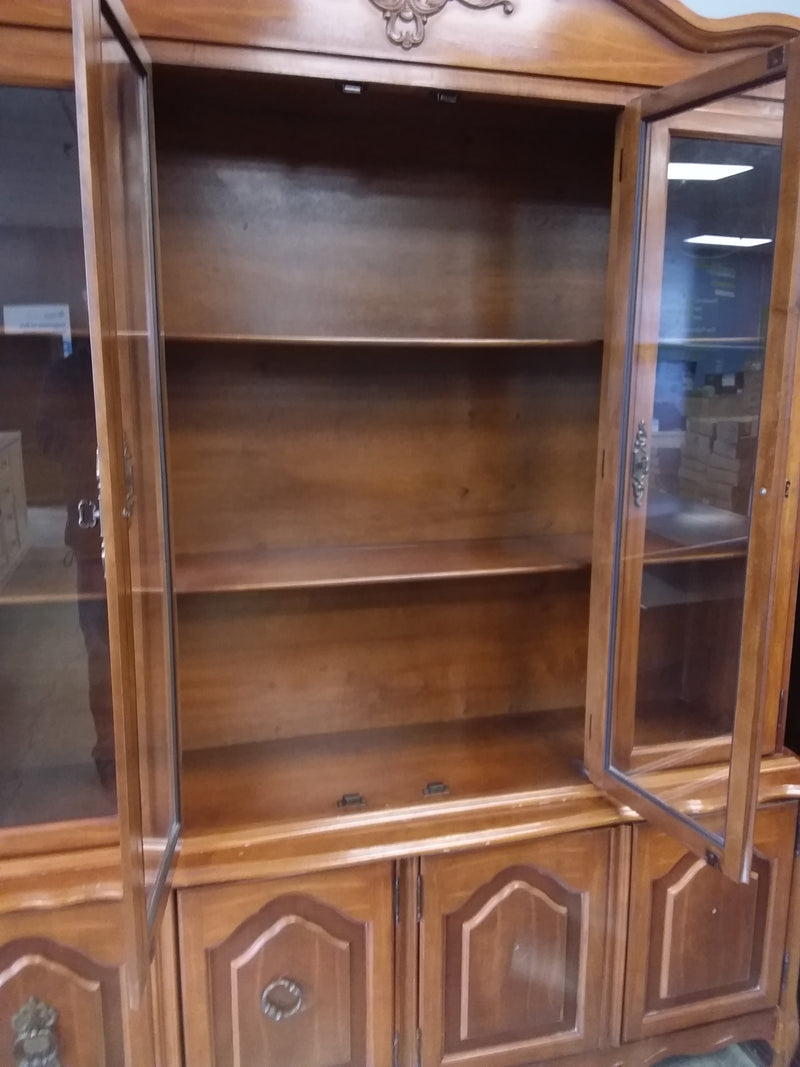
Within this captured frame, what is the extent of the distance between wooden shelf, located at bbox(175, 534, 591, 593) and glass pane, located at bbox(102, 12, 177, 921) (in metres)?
0.15

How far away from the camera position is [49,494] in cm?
137

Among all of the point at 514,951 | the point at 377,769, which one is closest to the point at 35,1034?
the point at 377,769

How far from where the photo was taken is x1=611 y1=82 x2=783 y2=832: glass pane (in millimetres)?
1378

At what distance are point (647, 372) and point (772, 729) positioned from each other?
2.46 ft

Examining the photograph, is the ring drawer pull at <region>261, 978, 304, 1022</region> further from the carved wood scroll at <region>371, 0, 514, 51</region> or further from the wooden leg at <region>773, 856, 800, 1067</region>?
the carved wood scroll at <region>371, 0, 514, 51</region>

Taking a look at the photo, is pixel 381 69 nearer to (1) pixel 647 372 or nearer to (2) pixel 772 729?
(1) pixel 647 372

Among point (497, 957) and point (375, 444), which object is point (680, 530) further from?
point (497, 957)

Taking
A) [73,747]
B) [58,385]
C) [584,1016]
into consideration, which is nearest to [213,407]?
[58,385]

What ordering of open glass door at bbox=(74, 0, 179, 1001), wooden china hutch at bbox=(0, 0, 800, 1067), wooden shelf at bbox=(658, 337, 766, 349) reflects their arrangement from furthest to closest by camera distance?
wooden shelf at bbox=(658, 337, 766, 349), wooden china hutch at bbox=(0, 0, 800, 1067), open glass door at bbox=(74, 0, 179, 1001)

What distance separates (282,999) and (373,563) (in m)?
0.79

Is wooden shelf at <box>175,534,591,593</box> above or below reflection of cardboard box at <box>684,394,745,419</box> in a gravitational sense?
below

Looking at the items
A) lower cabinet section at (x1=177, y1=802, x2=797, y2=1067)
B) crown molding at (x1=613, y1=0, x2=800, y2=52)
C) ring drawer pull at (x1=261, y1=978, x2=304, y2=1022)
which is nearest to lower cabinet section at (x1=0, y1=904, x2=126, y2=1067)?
lower cabinet section at (x1=177, y1=802, x2=797, y2=1067)

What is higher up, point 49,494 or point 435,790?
point 49,494

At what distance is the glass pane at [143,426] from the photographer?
1.05m
